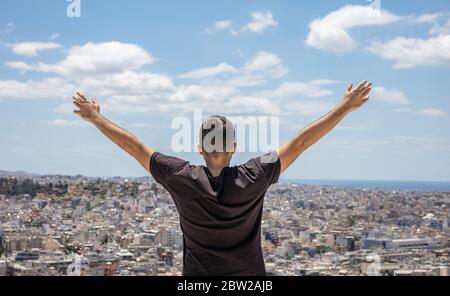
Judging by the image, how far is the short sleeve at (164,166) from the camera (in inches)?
65.1

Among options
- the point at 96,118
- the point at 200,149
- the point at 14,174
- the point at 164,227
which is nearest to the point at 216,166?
the point at 200,149

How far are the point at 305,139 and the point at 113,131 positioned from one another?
0.61m

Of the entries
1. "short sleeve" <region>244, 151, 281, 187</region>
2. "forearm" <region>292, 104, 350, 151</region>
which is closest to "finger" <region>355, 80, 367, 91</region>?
"forearm" <region>292, 104, 350, 151</region>

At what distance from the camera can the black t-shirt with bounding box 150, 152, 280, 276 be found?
1616 mm

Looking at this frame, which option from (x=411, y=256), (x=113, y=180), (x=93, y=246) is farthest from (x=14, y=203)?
(x=411, y=256)

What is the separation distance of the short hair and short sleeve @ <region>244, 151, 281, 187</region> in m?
0.09

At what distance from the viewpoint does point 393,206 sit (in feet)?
41.6

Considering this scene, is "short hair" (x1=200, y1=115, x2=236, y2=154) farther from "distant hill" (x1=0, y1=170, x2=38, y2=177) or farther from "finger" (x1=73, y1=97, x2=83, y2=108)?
"distant hill" (x1=0, y1=170, x2=38, y2=177)

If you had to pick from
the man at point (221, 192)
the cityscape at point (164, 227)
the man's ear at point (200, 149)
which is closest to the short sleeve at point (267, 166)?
the man at point (221, 192)

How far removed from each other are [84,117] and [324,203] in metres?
11.2

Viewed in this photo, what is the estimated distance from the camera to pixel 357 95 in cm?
178

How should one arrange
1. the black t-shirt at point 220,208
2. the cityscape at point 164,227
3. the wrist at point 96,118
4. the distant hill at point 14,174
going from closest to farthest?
1. the black t-shirt at point 220,208
2. the wrist at point 96,118
3. the cityscape at point 164,227
4. the distant hill at point 14,174

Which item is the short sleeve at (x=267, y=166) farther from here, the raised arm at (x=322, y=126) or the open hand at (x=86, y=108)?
the open hand at (x=86, y=108)

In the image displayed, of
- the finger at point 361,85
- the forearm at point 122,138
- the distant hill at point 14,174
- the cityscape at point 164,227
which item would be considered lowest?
the cityscape at point 164,227
